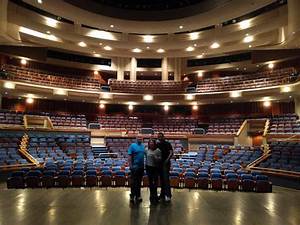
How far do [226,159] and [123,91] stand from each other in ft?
29.5

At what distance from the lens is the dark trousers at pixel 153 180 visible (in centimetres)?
457

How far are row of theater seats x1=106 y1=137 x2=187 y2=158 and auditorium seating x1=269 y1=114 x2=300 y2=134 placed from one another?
5.36m

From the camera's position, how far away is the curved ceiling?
48.6 feet

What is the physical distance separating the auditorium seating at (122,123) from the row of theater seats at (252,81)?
Result: 5113 mm

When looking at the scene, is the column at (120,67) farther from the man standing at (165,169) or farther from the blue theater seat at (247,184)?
the man standing at (165,169)

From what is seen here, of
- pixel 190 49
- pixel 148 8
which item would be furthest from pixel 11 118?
pixel 190 49

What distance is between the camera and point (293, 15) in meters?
11.1

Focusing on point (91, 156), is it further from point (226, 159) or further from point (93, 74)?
point (93, 74)

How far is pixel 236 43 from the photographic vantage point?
1659 centimetres

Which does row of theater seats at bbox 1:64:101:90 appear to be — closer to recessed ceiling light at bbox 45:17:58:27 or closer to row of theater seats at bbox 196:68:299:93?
recessed ceiling light at bbox 45:17:58:27

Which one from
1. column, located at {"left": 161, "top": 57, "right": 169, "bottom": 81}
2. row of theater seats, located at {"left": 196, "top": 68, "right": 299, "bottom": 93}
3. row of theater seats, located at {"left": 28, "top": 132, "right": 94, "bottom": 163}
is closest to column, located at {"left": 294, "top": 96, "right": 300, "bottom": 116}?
row of theater seats, located at {"left": 196, "top": 68, "right": 299, "bottom": 93}

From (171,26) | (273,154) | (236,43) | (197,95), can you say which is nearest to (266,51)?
(236,43)

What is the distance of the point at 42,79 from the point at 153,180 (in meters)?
14.0

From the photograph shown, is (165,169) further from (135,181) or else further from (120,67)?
(120,67)
